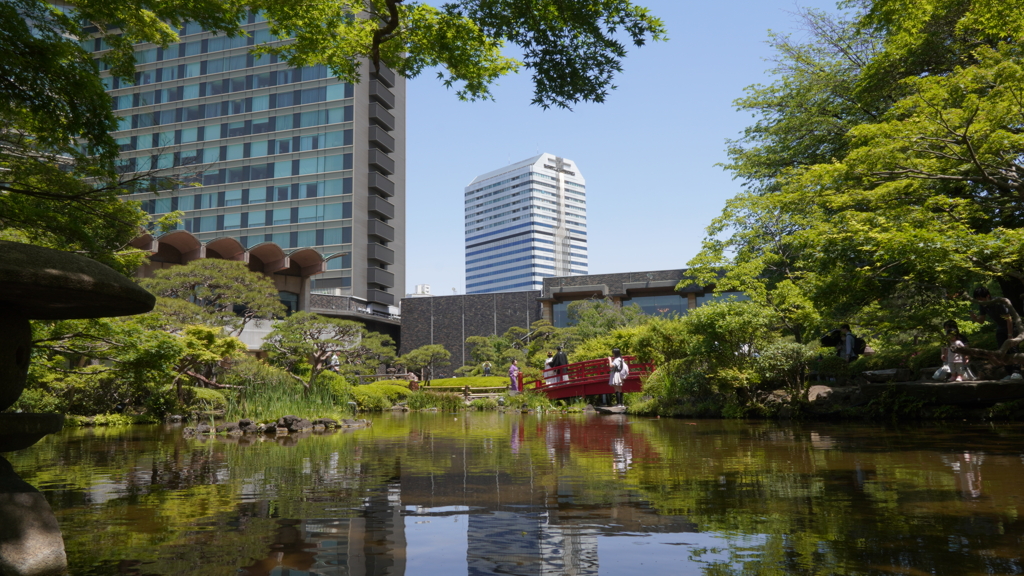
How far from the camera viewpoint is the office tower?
1737 inches

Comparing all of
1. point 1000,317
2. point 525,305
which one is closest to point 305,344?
→ point 1000,317

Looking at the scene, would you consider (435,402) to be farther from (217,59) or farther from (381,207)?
(217,59)

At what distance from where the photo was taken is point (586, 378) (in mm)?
21078

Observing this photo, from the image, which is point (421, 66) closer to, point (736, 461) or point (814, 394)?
point (736, 461)

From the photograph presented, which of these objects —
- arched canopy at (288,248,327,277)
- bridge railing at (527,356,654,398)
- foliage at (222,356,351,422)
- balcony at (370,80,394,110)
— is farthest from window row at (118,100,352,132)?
foliage at (222,356,351,422)

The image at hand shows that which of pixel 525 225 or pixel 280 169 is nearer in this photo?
pixel 280 169

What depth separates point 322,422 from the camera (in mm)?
12484

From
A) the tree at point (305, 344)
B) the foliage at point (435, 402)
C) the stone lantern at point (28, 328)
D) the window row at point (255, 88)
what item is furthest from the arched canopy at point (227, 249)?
the stone lantern at point (28, 328)

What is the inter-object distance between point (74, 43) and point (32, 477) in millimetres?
4167

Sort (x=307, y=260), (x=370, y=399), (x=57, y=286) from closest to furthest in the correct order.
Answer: (x=57, y=286)
(x=370, y=399)
(x=307, y=260)

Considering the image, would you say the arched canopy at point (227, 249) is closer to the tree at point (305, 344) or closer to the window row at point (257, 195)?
the tree at point (305, 344)

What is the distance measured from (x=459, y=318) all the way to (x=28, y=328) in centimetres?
3732

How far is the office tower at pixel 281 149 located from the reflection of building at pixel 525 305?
3.93m

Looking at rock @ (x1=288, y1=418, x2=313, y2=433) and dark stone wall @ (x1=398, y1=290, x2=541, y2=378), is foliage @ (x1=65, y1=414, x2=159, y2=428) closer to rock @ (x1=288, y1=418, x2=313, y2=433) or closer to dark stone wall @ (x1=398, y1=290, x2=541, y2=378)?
rock @ (x1=288, y1=418, x2=313, y2=433)
